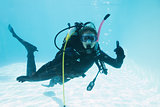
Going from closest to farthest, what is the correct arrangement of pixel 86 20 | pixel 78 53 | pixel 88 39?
pixel 88 39 < pixel 78 53 < pixel 86 20

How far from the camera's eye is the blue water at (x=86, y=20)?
9.38m

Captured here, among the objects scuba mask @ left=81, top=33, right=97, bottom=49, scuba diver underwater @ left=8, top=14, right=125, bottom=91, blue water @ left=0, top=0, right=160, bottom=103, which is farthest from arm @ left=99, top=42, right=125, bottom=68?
blue water @ left=0, top=0, right=160, bottom=103

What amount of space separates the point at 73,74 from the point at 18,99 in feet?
10.1

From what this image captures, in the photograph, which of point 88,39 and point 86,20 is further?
point 86,20

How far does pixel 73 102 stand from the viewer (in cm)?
472

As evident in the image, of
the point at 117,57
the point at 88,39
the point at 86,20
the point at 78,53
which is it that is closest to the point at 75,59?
the point at 78,53

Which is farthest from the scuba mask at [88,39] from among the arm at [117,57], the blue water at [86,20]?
the blue water at [86,20]

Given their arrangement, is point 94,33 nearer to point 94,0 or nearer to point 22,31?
point 94,0

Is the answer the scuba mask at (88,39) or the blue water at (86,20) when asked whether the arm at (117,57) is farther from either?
the blue water at (86,20)

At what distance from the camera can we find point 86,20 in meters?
59.8

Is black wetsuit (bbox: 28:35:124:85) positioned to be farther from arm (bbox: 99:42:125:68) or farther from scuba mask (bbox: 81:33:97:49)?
scuba mask (bbox: 81:33:97:49)

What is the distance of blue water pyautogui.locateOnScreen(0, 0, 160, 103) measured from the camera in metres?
9.38

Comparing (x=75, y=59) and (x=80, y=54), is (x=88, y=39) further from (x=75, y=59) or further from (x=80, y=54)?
(x=75, y=59)

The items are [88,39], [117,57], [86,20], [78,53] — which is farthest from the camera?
[86,20]
